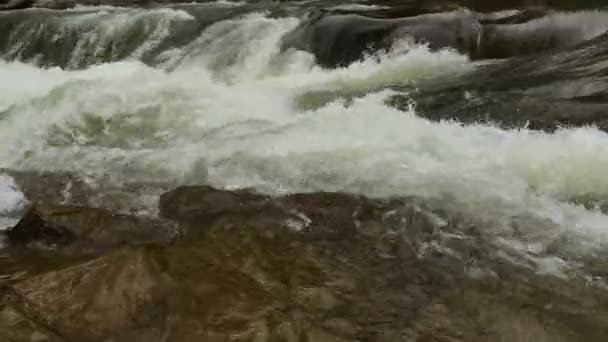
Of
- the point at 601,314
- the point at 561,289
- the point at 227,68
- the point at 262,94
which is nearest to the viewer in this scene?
the point at 601,314

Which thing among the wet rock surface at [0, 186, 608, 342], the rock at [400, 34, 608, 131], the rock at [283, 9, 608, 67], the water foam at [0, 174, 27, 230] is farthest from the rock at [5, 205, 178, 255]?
the rock at [283, 9, 608, 67]

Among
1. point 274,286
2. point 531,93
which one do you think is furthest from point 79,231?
point 531,93

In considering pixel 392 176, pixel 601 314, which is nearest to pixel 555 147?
pixel 392 176

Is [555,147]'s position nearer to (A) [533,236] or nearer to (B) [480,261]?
(A) [533,236]

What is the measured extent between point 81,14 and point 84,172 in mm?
7786

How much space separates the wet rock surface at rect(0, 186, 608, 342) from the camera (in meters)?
3.16

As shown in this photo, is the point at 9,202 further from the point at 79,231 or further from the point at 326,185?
the point at 326,185

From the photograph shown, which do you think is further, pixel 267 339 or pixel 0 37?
pixel 0 37

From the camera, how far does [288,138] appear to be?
6023 millimetres

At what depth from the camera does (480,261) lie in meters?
3.92

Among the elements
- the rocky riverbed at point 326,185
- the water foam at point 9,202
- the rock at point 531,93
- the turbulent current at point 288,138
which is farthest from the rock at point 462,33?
the water foam at point 9,202

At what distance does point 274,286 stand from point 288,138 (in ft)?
8.76

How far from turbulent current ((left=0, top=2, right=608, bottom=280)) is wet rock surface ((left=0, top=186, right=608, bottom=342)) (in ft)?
1.41

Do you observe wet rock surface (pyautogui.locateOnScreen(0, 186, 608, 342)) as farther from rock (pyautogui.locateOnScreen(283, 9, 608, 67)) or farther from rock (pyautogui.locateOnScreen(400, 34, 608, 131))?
rock (pyautogui.locateOnScreen(283, 9, 608, 67))
